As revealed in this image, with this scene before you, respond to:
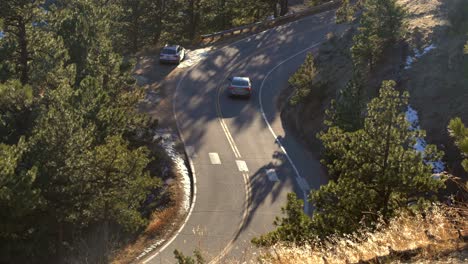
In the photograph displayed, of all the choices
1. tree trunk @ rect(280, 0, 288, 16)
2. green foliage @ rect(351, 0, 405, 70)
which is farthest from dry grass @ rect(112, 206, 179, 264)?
tree trunk @ rect(280, 0, 288, 16)

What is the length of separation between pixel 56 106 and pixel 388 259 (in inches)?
562

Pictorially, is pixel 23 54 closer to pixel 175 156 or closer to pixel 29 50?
pixel 29 50

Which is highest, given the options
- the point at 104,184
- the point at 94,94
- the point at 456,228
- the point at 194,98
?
the point at 456,228

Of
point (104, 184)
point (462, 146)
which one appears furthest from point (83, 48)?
point (462, 146)

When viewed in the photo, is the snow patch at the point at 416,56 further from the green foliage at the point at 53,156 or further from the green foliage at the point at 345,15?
the green foliage at the point at 53,156

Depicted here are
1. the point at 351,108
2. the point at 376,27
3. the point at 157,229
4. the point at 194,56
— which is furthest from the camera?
the point at 194,56

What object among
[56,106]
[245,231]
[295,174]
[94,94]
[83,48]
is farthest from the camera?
[295,174]

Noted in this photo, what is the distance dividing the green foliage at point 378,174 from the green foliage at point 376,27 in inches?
746

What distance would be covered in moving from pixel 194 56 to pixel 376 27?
18.9 metres

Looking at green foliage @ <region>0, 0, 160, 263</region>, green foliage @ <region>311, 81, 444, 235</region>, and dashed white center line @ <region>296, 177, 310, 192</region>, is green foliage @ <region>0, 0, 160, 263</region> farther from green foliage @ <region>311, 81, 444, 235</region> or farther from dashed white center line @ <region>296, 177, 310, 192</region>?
dashed white center line @ <region>296, 177, 310, 192</region>

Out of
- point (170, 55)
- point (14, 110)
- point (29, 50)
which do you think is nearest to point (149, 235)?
point (14, 110)

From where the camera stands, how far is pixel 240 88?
1479 inches

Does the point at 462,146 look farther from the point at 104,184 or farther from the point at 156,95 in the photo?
the point at 156,95

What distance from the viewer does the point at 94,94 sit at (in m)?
21.3
